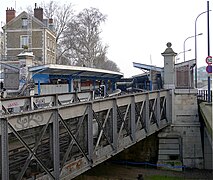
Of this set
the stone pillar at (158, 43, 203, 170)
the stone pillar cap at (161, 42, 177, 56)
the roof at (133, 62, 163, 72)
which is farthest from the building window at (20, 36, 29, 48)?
the stone pillar at (158, 43, 203, 170)

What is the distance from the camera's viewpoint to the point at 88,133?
841cm

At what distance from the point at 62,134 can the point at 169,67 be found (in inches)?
488

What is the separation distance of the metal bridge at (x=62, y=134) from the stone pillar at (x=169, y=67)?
5355 millimetres

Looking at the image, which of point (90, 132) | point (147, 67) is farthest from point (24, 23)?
point (90, 132)

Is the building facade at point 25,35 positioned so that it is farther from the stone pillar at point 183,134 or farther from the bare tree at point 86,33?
the stone pillar at point 183,134

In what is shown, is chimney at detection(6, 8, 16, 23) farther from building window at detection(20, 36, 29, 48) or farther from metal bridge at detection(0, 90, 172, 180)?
metal bridge at detection(0, 90, 172, 180)

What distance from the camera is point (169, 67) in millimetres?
19031

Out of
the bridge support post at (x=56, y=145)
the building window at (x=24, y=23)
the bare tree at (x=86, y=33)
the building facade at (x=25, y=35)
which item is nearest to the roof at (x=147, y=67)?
the bridge support post at (x=56, y=145)

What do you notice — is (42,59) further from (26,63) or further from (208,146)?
(208,146)

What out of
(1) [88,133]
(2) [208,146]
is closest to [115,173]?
(2) [208,146]

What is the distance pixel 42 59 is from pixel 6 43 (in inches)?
203

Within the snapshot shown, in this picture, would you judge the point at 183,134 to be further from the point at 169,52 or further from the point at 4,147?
the point at 4,147

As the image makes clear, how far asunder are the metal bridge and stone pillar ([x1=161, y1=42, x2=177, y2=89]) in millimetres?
5355

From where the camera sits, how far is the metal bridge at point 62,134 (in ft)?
18.9
